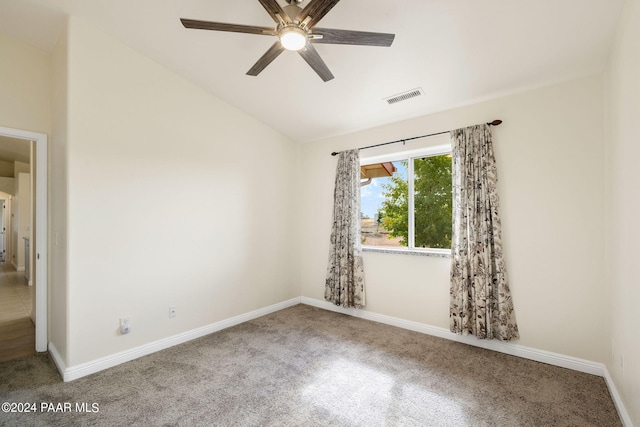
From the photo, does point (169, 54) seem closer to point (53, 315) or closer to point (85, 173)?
point (85, 173)

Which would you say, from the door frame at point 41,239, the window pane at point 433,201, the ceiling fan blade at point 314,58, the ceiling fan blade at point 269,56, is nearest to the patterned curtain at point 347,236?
the window pane at point 433,201

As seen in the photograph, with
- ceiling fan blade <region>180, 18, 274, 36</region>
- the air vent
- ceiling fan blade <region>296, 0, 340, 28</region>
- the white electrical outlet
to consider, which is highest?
the air vent

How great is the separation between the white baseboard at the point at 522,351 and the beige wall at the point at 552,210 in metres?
0.06

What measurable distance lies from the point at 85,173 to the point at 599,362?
4.61 m

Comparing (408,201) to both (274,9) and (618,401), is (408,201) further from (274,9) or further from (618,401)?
(274,9)

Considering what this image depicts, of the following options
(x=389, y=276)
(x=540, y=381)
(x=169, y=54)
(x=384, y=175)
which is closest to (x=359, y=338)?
(x=389, y=276)

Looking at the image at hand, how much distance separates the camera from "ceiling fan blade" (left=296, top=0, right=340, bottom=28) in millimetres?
1546

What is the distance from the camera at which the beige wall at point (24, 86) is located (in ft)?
8.63

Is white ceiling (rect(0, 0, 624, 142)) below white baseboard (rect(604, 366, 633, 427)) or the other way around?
the other way around

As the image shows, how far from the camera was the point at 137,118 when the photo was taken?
2.80 meters

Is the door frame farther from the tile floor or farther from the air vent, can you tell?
the air vent

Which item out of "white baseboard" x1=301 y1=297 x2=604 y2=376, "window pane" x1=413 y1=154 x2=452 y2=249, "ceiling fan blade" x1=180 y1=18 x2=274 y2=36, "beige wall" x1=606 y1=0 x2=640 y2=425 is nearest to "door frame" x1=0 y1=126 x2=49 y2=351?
"ceiling fan blade" x1=180 y1=18 x2=274 y2=36

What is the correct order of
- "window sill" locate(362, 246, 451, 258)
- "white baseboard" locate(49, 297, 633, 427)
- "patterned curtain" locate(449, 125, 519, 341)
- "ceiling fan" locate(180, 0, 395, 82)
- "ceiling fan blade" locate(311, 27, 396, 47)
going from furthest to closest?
"window sill" locate(362, 246, 451, 258)
"patterned curtain" locate(449, 125, 519, 341)
"white baseboard" locate(49, 297, 633, 427)
"ceiling fan blade" locate(311, 27, 396, 47)
"ceiling fan" locate(180, 0, 395, 82)

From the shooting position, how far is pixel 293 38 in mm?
1779
